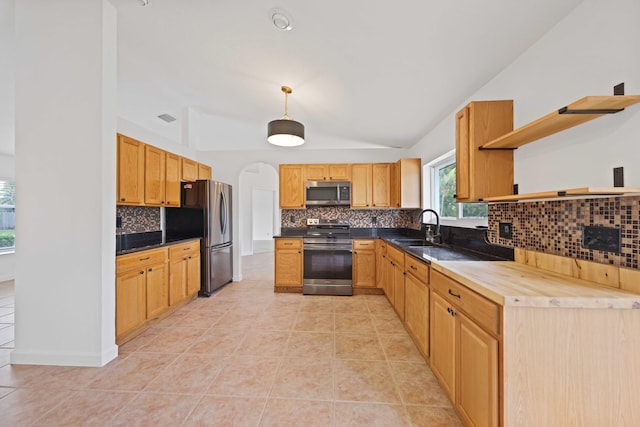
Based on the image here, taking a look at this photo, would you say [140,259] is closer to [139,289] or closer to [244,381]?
[139,289]

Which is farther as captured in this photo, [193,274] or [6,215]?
[6,215]

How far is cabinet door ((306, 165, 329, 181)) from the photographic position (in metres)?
4.20

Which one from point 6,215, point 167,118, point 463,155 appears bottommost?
point 6,215

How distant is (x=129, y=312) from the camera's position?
93.3 inches

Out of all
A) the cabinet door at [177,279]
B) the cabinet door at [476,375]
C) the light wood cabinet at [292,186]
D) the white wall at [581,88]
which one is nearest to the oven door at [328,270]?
the light wood cabinet at [292,186]

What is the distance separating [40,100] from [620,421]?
408cm

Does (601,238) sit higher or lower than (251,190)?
lower

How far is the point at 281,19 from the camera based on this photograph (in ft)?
6.16

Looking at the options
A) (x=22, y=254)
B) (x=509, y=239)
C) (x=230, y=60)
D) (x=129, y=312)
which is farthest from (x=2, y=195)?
(x=509, y=239)

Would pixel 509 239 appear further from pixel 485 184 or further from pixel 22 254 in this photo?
pixel 22 254

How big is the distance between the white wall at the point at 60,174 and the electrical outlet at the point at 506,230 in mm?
3213

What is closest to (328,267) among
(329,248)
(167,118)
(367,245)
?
(329,248)

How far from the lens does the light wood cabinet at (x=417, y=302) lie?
199 cm

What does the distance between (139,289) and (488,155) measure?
3371 millimetres
